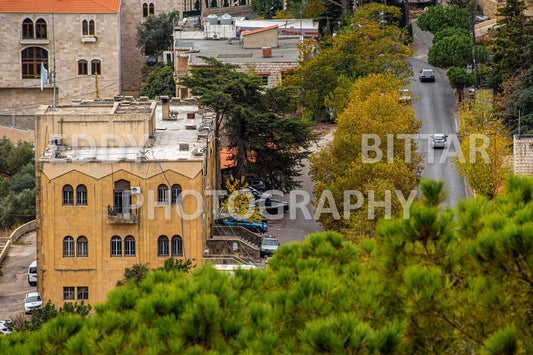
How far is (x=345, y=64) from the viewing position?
74.9m

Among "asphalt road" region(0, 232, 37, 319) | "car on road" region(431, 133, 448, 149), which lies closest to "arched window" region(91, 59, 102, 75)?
"asphalt road" region(0, 232, 37, 319)

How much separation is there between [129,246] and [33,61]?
171ft

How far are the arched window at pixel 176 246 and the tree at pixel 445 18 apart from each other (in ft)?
152

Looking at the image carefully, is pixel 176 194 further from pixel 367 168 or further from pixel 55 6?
pixel 55 6

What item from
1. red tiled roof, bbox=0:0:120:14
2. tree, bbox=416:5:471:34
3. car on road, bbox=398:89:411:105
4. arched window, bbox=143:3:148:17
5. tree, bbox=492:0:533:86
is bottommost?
car on road, bbox=398:89:411:105

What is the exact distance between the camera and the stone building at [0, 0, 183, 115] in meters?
92.8

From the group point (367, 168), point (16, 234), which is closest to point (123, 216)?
point (367, 168)

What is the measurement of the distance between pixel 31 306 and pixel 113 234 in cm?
539

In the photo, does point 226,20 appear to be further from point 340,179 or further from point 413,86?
point 340,179

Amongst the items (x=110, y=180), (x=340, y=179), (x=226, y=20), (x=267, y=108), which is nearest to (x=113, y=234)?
(x=110, y=180)

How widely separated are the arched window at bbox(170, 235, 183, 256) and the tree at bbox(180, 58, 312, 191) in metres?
13.6

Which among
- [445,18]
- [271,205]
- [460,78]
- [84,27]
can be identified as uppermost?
[84,27]

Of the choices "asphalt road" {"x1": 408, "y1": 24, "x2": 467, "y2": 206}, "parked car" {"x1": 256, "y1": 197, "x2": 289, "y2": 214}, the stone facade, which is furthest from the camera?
"asphalt road" {"x1": 408, "y1": 24, "x2": 467, "y2": 206}

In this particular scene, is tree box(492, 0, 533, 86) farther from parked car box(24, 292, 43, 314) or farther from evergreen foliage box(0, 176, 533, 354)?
evergreen foliage box(0, 176, 533, 354)
